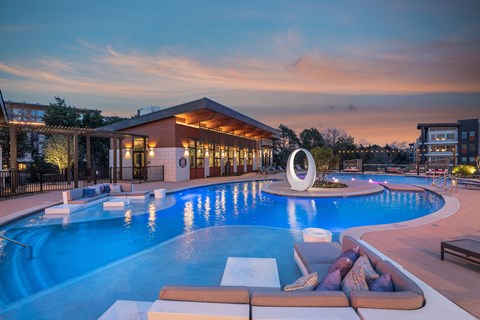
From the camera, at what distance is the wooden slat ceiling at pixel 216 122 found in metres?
19.2

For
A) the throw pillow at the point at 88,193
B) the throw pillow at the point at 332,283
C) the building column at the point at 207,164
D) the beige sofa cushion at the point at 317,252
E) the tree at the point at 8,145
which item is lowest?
the beige sofa cushion at the point at 317,252

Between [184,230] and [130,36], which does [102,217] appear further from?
[130,36]

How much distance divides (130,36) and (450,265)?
18599 millimetres

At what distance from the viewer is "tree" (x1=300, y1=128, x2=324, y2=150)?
1750 inches

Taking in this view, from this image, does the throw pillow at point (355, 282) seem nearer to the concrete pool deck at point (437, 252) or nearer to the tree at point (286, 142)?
the concrete pool deck at point (437, 252)

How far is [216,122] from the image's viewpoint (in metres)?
23.7

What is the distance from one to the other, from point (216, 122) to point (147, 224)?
16.4m

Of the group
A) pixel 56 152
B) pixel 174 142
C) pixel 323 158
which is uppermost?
pixel 174 142

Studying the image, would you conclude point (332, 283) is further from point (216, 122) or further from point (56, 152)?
point (216, 122)

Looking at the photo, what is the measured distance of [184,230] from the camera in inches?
298

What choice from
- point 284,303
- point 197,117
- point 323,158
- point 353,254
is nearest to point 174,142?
point 197,117

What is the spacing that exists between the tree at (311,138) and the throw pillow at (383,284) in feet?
140

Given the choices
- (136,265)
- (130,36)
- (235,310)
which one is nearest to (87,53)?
(130,36)

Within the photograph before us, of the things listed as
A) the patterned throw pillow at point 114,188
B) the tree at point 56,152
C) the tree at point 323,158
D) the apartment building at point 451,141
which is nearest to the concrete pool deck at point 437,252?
the patterned throw pillow at point 114,188
